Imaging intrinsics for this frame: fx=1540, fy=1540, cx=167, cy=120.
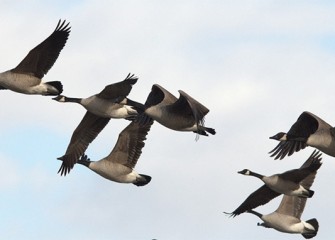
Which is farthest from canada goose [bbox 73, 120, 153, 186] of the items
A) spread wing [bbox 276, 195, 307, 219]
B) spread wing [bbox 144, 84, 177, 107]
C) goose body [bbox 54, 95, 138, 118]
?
spread wing [bbox 276, 195, 307, 219]

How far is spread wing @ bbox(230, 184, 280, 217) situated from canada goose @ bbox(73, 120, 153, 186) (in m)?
3.24

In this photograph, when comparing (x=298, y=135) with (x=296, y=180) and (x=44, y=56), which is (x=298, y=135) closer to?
(x=296, y=180)

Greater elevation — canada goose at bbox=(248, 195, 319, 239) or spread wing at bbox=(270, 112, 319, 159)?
spread wing at bbox=(270, 112, 319, 159)

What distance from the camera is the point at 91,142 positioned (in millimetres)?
40781

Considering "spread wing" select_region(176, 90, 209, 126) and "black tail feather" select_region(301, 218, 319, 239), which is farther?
"black tail feather" select_region(301, 218, 319, 239)

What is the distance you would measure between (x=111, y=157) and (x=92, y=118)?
1.25 meters

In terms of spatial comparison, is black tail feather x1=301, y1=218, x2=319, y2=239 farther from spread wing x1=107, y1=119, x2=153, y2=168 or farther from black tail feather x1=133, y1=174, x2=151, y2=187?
spread wing x1=107, y1=119, x2=153, y2=168

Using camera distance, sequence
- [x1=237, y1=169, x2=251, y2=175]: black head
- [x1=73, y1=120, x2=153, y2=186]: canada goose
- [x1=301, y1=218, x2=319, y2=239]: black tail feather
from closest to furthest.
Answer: [x1=73, y1=120, x2=153, y2=186]: canada goose → [x1=301, y1=218, x2=319, y2=239]: black tail feather → [x1=237, y1=169, x2=251, y2=175]: black head

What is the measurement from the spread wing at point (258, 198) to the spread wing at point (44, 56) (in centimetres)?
763

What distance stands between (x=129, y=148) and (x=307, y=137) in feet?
18.2

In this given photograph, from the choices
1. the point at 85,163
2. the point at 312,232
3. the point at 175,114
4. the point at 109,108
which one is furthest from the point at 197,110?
the point at 312,232

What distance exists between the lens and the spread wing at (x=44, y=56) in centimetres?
3675

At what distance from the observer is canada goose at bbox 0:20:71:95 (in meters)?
36.7

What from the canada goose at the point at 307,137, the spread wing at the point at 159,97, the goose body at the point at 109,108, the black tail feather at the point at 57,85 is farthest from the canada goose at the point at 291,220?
the black tail feather at the point at 57,85
